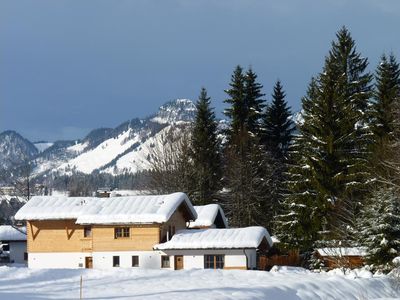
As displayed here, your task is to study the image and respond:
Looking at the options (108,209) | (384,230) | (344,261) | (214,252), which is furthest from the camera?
(108,209)

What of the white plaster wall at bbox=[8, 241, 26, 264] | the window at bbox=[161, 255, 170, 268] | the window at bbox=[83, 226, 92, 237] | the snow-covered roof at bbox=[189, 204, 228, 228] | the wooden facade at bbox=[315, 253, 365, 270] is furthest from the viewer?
the white plaster wall at bbox=[8, 241, 26, 264]

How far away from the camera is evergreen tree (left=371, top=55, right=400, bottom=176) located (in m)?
44.0

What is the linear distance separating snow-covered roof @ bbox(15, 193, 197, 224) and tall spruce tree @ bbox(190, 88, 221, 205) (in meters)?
11.2

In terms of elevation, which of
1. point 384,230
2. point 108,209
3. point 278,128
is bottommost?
point 384,230

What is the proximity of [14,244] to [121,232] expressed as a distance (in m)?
28.0

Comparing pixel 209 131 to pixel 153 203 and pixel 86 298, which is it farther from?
pixel 86 298

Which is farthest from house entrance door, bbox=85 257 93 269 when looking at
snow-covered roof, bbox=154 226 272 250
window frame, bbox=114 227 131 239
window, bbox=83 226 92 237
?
snow-covered roof, bbox=154 226 272 250

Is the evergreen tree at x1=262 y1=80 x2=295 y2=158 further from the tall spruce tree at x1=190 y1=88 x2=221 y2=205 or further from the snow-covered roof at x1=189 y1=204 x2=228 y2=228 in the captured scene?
the snow-covered roof at x1=189 y1=204 x2=228 y2=228

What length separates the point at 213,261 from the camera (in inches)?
1677

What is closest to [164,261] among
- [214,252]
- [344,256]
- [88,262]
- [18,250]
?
[214,252]

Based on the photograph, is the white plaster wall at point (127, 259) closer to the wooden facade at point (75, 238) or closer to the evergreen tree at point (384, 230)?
→ the wooden facade at point (75, 238)

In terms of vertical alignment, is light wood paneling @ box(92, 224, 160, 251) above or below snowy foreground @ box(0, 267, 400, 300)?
above

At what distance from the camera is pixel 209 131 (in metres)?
61.3

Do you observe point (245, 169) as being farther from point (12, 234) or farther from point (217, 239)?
point (12, 234)
